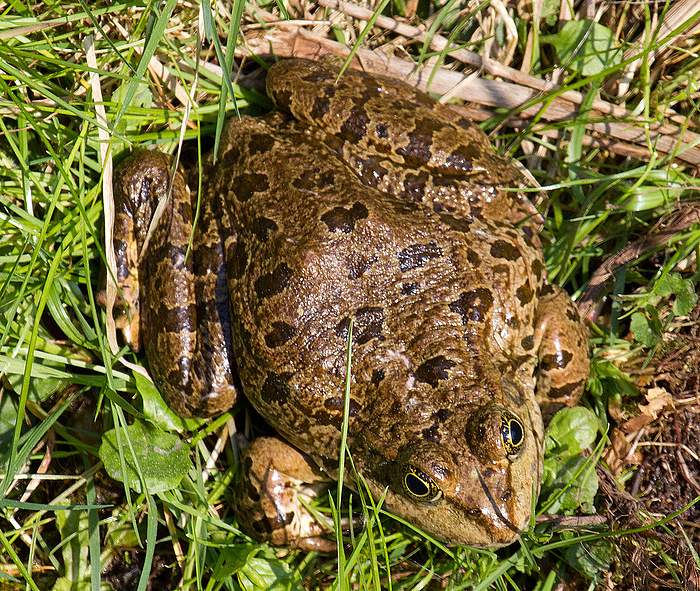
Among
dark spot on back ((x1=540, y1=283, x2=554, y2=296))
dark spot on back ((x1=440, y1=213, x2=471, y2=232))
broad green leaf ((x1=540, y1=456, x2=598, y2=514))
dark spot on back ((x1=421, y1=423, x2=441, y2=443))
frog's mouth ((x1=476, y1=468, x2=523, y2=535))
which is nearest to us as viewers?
frog's mouth ((x1=476, y1=468, x2=523, y2=535))

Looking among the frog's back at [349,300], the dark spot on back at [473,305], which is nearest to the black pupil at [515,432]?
the frog's back at [349,300]

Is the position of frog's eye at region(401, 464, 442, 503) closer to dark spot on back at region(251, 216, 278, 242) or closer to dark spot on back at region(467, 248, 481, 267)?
dark spot on back at region(467, 248, 481, 267)

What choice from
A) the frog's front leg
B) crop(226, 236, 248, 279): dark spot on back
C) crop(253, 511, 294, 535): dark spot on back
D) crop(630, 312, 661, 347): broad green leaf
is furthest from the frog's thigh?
crop(630, 312, 661, 347): broad green leaf

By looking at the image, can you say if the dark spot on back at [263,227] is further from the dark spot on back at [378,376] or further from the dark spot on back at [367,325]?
the dark spot on back at [378,376]

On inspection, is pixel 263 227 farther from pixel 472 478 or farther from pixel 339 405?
pixel 472 478

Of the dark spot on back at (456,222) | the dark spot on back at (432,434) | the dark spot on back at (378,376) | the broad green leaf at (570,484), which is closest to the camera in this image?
the dark spot on back at (432,434)

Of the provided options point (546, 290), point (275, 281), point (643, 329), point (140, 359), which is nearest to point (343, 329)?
point (275, 281)
